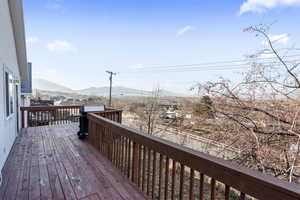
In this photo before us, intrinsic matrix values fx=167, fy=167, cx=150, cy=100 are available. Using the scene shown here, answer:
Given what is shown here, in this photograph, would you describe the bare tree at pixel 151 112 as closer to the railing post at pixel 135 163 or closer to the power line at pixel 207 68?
the power line at pixel 207 68

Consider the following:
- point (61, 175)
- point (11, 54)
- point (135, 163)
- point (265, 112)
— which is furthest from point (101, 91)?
point (135, 163)

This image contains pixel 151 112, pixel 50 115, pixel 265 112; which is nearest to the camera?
pixel 265 112

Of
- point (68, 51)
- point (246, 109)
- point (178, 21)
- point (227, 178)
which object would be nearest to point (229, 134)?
point (246, 109)

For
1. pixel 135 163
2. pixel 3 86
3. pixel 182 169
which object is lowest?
pixel 135 163

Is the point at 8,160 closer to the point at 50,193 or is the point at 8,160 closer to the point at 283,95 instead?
the point at 50,193

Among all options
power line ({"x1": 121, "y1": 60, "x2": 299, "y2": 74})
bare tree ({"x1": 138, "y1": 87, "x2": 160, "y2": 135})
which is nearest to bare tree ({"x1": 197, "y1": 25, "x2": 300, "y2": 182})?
power line ({"x1": 121, "y1": 60, "x2": 299, "y2": 74})

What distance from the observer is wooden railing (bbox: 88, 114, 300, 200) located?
3.19 ft

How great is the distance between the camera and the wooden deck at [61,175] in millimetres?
2236

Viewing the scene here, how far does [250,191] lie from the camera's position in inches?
41.1

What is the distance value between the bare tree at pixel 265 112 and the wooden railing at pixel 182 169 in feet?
6.86

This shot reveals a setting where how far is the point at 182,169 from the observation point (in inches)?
64.9

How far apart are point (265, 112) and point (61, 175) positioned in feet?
14.2

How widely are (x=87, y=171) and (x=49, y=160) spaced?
1035 millimetres

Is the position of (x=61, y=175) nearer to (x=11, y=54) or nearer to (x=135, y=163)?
(x=135, y=163)
